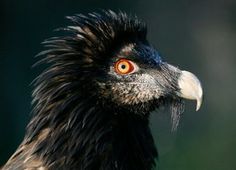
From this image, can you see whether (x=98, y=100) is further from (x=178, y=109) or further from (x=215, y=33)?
(x=215, y=33)

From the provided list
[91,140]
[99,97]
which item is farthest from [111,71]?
[91,140]

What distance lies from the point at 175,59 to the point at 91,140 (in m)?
5.91

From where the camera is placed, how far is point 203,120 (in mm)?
10758

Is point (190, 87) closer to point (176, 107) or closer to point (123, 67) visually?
Result: point (176, 107)

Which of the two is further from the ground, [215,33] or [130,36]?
[215,33]

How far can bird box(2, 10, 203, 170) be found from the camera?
4.84 metres

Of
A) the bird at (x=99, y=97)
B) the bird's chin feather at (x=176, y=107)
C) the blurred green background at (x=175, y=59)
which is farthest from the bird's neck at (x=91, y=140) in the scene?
the blurred green background at (x=175, y=59)

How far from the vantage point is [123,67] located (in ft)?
16.6

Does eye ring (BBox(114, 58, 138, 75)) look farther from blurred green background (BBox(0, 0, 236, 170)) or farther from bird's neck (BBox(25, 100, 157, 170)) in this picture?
blurred green background (BBox(0, 0, 236, 170))

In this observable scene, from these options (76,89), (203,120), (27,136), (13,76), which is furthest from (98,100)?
(203,120)

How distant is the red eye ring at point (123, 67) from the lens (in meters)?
5.06

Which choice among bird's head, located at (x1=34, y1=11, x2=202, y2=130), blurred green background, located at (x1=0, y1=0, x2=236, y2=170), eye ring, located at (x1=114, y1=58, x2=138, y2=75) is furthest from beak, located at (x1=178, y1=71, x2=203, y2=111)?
blurred green background, located at (x1=0, y1=0, x2=236, y2=170)

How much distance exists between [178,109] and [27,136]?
3.52ft

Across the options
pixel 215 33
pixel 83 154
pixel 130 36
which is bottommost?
pixel 83 154
